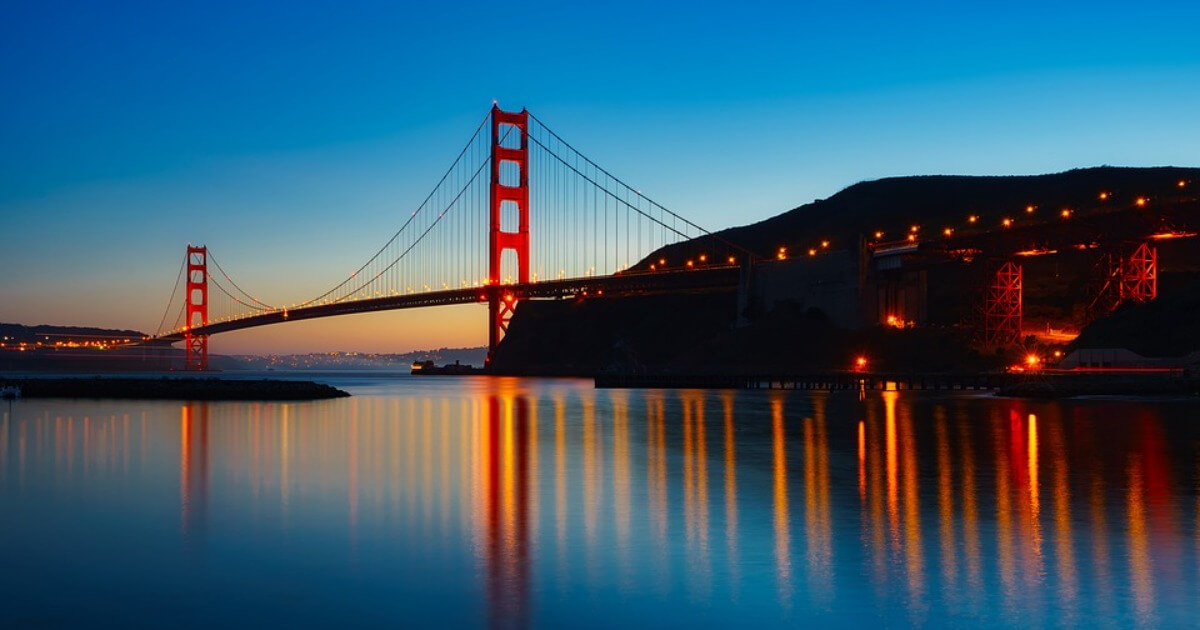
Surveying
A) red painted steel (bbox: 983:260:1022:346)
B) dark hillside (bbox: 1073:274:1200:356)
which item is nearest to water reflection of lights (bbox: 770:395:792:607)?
dark hillside (bbox: 1073:274:1200:356)

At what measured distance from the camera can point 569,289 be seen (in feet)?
279

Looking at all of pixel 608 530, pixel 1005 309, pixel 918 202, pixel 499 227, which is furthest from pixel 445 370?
pixel 608 530

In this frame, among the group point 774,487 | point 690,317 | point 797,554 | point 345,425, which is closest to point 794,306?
point 690,317

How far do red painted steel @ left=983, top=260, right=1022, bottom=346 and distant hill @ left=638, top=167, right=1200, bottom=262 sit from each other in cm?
5566

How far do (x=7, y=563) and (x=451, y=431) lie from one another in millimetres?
17450

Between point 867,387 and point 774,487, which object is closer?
point 774,487

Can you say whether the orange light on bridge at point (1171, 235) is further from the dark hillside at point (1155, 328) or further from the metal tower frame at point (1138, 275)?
the dark hillside at point (1155, 328)

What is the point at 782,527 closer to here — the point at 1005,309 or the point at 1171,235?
the point at 1171,235

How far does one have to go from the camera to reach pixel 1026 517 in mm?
11570

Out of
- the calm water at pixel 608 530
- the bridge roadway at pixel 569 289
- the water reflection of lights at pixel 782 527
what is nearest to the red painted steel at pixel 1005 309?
the bridge roadway at pixel 569 289

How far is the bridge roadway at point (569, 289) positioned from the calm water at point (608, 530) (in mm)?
58293

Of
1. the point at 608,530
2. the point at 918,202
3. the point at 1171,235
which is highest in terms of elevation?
the point at 918,202

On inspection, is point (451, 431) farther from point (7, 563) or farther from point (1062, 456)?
point (7, 563)

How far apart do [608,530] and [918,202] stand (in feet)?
483
